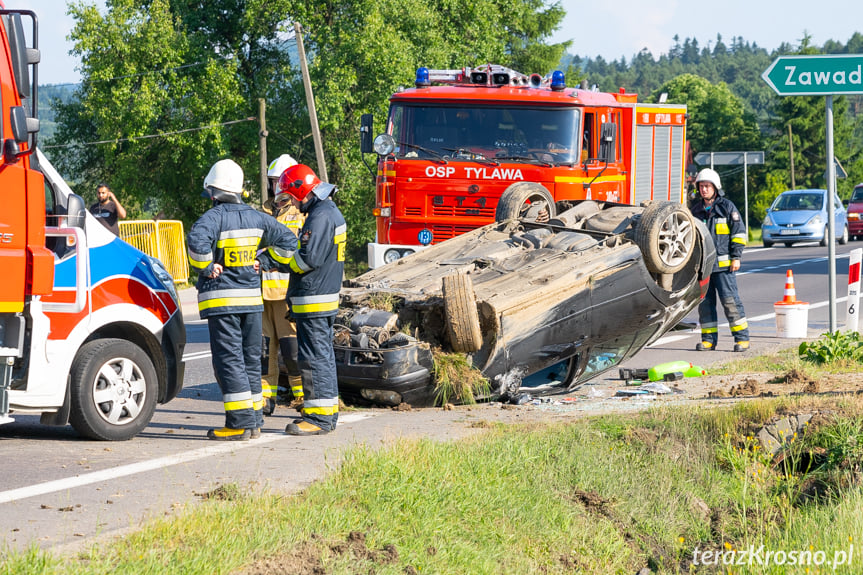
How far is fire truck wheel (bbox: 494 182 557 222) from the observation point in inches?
413

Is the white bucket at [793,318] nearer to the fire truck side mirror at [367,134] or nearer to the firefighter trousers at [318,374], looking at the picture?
the fire truck side mirror at [367,134]

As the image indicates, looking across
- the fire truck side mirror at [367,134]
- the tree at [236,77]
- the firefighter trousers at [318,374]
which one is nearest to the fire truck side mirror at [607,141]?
the fire truck side mirror at [367,134]

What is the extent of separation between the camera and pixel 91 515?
488 cm

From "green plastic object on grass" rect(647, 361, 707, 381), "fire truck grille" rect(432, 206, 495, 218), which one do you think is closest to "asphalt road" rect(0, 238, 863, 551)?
"green plastic object on grass" rect(647, 361, 707, 381)

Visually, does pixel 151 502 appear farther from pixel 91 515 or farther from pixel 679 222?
pixel 679 222

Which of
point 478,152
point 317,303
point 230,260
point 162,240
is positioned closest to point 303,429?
point 317,303

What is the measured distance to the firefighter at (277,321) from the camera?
7988 mm

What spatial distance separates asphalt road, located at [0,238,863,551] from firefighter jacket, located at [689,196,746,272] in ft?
15.0

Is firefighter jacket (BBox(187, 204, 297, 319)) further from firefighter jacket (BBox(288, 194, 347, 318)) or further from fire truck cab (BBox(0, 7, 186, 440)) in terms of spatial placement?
fire truck cab (BBox(0, 7, 186, 440))

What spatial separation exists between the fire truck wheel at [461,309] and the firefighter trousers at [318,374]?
1.00m

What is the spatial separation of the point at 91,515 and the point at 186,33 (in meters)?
36.9

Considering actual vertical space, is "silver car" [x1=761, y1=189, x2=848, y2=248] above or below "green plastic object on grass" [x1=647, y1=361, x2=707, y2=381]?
above

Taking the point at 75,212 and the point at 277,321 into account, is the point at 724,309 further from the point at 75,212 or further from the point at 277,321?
the point at 75,212

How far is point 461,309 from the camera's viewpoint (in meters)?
7.73
